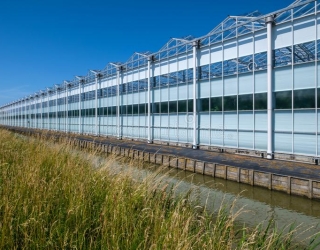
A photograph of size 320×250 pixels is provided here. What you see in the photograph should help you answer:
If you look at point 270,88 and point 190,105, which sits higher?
point 270,88

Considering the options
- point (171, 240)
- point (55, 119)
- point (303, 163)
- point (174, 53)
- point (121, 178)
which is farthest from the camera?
point (55, 119)

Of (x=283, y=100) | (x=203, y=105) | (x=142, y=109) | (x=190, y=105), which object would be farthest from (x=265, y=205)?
(x=142, y=109)

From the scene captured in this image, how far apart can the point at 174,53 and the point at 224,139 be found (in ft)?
32.1

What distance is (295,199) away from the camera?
10.7m

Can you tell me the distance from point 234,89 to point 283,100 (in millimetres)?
3782

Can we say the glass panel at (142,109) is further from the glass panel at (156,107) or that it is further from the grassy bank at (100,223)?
the grassy bank at (100,223)

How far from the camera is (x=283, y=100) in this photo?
16094 mm

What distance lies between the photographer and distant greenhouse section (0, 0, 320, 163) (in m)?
15.3

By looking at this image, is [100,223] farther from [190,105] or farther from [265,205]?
[190,105]

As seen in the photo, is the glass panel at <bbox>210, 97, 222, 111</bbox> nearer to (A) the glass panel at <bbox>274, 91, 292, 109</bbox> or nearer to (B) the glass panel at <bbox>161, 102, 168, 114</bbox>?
(A) the glass panel at <bbox>274, 91, 292, 109</bbox>

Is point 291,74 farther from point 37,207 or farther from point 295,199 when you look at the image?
point 37,207

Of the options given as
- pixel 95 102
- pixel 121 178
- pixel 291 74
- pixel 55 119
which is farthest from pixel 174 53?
pixel 55 119

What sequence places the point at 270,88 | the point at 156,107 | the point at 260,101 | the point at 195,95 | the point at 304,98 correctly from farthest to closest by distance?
the point at 156,107 → the point at 195,95 → the point at 260,101 → the point at 270,88 → the point at 304,98

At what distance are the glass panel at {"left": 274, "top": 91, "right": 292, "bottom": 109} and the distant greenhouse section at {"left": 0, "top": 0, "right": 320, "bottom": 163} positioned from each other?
61 millimetres
